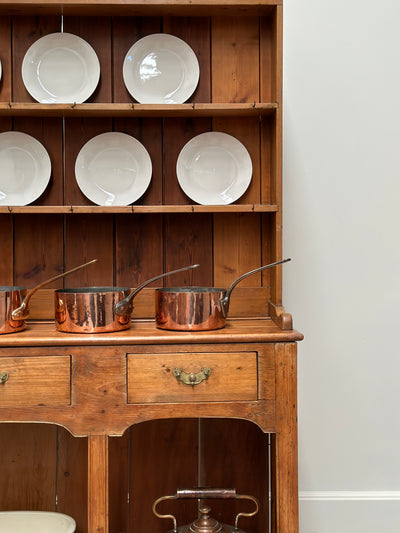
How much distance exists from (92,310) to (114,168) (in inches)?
22.4

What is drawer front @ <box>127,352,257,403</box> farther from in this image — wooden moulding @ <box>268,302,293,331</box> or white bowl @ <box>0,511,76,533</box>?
white bowl @ <box>0,511,76,533</box>

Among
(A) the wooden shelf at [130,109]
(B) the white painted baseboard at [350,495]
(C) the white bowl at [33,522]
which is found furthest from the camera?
(B) the white painted baseboard at [350,495]

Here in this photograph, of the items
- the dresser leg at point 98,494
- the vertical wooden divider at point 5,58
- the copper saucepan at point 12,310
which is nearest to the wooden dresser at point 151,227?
the vertical wooden divider at point 5,58

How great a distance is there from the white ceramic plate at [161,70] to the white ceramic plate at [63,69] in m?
0.14

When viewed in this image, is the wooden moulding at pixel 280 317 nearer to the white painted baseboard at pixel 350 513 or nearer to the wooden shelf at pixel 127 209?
the wooden shelf at pixel 127 209

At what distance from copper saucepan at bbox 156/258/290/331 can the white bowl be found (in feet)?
2.58

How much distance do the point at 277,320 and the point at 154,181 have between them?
0.66m

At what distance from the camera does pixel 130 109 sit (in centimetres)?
170

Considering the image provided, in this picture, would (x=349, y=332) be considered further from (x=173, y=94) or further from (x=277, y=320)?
(x=173, y=94)

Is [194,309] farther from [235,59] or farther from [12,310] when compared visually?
[235,59]

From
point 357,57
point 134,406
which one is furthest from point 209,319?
point 357,57

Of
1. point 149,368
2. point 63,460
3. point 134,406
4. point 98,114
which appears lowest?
point 63,460

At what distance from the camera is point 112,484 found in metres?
1.93

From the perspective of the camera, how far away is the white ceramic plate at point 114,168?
187cm
